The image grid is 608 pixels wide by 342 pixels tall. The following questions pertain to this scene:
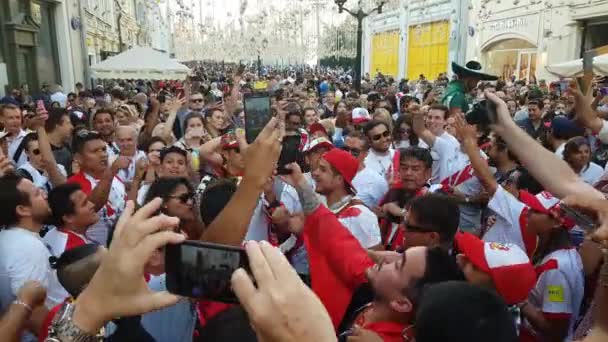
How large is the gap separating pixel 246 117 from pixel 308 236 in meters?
0.82

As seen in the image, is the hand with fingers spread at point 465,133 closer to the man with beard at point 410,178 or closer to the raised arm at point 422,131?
A: the man with beard at point 410,178

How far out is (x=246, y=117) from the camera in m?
2.94

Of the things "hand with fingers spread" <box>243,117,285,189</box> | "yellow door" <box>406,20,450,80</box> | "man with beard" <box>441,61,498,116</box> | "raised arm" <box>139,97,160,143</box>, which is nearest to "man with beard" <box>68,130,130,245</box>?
"hand with fingers spread" <box>243,117,285,189</box>

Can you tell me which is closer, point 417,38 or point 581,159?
point 581,159

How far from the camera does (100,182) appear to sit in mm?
3877

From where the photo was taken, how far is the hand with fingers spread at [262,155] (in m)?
1.82

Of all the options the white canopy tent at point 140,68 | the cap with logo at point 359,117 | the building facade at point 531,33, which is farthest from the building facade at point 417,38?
the cap with logo at point 359,117

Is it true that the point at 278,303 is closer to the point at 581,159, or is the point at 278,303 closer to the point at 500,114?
the point at 500,114

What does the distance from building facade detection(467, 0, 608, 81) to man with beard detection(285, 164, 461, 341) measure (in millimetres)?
18490

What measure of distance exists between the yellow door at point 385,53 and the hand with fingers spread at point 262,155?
33.7m

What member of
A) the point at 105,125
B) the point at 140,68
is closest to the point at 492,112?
the point at 105,125

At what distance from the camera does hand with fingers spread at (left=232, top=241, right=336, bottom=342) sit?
86 cm

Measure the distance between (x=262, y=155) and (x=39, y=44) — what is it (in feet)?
61.9

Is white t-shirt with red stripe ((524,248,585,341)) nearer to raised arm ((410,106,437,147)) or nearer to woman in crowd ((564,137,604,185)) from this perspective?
woman in crowd ((564,137,604,185))
